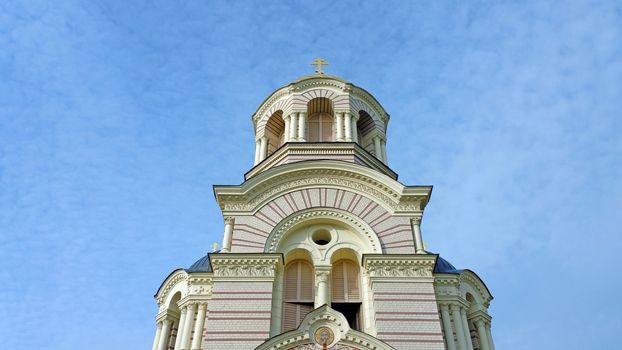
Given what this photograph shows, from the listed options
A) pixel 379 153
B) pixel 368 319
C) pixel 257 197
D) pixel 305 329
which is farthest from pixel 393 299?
pixel 379 153

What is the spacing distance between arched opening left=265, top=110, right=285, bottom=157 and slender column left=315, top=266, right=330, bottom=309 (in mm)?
9010

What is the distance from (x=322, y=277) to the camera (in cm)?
1817

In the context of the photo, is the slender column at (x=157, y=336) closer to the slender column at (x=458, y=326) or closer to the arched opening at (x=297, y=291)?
the arched opening at (x=297, y=291)

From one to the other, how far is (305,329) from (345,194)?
5.56 m

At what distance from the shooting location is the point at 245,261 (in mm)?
18016

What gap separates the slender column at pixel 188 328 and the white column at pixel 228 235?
8.82 feet

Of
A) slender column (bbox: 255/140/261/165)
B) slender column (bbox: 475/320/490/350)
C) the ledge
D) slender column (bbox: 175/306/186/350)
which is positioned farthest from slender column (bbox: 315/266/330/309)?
slender column (bbox: 255/140/261/165)

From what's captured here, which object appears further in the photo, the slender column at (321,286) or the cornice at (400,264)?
the cornice at (400,264)

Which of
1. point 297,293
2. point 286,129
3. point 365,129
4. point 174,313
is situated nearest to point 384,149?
point 365,129

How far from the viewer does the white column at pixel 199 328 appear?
1830 centimetres

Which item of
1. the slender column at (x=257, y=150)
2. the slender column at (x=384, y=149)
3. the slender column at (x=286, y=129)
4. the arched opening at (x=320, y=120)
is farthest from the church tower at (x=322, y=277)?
the slender column at (x=257, y=150)

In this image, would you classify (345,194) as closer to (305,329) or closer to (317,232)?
(317,232)

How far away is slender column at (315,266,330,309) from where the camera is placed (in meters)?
17.6

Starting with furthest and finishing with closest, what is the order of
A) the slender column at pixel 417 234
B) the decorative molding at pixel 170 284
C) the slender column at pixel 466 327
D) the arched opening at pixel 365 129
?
the arched opening at pixel 365 129 < the decorative molding at pixel 170 284 < the slender column at pixel 466 327 < the slender column at pixel 417 234
